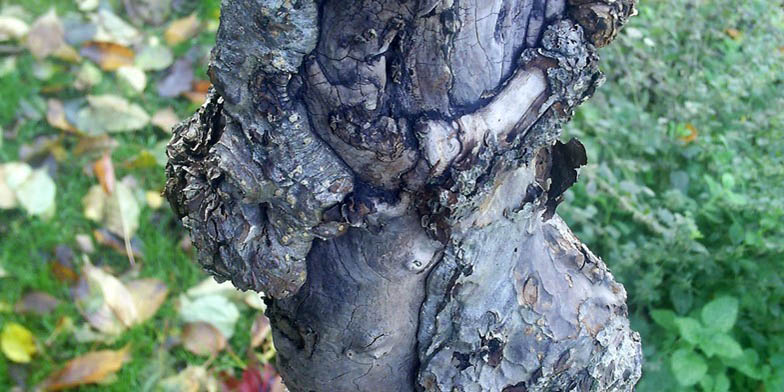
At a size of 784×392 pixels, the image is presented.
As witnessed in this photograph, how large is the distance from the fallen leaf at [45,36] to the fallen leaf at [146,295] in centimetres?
106

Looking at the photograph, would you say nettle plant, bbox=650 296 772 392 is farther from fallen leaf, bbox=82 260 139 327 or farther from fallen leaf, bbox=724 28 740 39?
fallen leaf, bbox=82 260 139 327

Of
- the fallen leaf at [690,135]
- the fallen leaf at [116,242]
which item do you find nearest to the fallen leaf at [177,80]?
the fallen leaf at [116,242]

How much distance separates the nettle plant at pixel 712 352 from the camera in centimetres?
153

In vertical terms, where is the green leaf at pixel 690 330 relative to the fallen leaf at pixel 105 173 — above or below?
above

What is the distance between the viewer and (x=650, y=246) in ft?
5.54

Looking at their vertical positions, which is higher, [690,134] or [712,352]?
[690,134]

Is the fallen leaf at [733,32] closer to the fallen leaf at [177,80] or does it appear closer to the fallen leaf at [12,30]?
the fallen leaf at [177,80]

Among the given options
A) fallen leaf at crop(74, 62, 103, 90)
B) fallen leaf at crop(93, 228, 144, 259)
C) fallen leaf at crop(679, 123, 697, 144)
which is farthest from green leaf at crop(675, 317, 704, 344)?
fallen leaf at crop(74, 62, 103, 90)

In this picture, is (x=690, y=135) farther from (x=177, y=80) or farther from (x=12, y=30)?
(x=12, y=30)

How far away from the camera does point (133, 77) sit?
250 cm

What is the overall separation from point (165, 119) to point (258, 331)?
2.84ft

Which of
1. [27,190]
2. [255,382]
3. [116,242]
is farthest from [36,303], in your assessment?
[255,382]

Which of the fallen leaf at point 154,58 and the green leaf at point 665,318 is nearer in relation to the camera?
the green leaf at point 665,318

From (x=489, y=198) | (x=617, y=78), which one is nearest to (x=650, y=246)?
(x=617, y=78)
